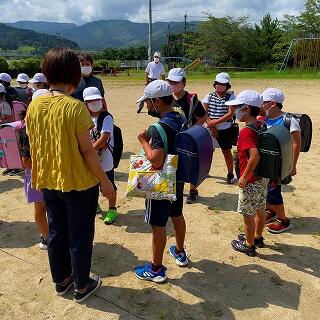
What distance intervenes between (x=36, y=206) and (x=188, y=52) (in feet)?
173

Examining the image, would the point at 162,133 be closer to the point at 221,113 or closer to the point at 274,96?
the point at 274,96

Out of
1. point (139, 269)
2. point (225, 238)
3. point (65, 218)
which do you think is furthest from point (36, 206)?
point (225, 238)

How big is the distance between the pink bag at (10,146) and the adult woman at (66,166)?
154 centimetres

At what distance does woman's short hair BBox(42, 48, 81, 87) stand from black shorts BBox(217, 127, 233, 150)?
3522 millimetres

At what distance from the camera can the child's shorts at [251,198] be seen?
3.75 meters

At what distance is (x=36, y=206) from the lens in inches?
152

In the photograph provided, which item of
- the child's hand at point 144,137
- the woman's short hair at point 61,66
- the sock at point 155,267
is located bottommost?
the sock at point 155,267

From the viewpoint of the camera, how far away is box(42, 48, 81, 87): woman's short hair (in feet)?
8.75

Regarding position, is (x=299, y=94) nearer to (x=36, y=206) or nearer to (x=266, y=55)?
(x=36, y=206)

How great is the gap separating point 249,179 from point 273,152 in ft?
1.32

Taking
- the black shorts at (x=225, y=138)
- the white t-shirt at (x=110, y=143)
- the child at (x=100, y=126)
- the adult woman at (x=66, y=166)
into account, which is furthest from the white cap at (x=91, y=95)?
the black shorts at (x=225, y=138)

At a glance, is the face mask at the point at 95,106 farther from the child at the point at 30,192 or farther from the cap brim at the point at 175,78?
the cap brim at the point at 175,78

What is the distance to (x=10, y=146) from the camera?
4.46 m

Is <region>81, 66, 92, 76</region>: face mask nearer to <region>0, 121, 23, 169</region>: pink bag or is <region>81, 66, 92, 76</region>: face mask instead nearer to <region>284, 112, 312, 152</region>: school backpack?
<region>0, 121, 23, 169</region>: pink bag
